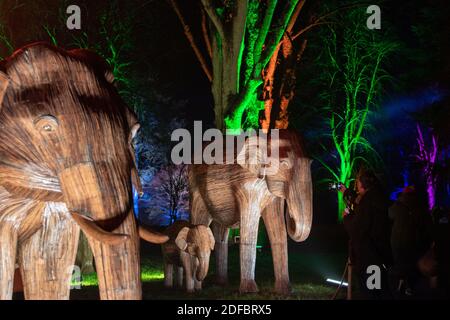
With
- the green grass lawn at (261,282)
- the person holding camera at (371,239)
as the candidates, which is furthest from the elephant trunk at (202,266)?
the person holding camera at (371,239)

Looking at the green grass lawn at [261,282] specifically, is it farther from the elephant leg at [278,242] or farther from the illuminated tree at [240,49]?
the illuminated tree at [240,49]

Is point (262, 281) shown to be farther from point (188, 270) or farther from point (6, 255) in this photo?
point (6, 255)

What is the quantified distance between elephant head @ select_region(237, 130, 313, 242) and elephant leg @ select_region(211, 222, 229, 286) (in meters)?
2.63

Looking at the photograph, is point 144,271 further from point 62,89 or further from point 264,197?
point 62,89

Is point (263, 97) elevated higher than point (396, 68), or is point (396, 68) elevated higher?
point (396, 68)

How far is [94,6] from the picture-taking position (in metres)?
18.3

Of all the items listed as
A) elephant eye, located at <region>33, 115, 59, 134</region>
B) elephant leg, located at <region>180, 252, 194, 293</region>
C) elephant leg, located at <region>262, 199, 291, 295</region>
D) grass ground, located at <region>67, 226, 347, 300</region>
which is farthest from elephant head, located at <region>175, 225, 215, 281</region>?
elephant eye, located at <region>33, 115, 59, 134</region>

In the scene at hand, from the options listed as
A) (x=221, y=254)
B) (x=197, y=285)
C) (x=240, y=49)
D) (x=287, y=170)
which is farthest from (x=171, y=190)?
(x=287, y=170)

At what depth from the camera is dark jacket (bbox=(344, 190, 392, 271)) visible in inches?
314

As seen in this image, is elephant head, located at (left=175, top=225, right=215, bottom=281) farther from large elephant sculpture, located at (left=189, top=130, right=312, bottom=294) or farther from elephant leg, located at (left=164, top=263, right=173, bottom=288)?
elephant leg, located at (left=164, top=263, right=173, bottom=288)

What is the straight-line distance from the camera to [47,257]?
541cm

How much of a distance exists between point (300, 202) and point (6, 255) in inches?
226

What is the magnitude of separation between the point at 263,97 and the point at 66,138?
57.0 feet

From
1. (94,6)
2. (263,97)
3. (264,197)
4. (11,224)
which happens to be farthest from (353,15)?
(11,224)
